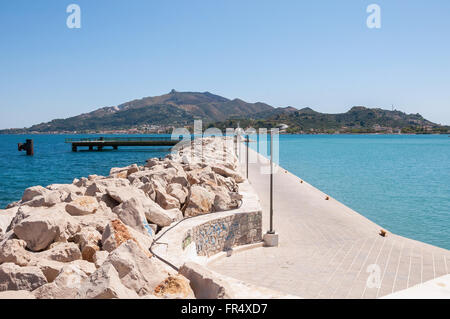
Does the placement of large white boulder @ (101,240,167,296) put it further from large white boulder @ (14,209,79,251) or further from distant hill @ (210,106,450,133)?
distant hill @ (210,106,450,133)

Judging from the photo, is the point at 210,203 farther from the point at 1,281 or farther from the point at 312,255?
the point at 1,281

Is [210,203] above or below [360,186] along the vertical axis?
above

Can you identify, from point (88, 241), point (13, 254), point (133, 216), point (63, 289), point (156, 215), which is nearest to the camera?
point (63, 289)

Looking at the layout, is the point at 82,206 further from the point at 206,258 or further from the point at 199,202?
the point at 199,202

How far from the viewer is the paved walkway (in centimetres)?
601

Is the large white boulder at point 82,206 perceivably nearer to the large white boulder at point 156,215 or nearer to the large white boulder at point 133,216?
the large white boulder at point 133,216

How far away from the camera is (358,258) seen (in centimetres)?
746

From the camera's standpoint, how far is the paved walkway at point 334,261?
6.01 m

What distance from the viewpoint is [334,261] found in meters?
7.23

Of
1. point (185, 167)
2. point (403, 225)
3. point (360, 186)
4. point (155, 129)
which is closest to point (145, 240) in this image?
point (185, 167)

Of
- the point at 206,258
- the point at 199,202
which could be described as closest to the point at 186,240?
Result: the point at 206,258

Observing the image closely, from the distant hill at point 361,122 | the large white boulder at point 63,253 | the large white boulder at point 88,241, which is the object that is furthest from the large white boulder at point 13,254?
the distant hill at point 361,122
